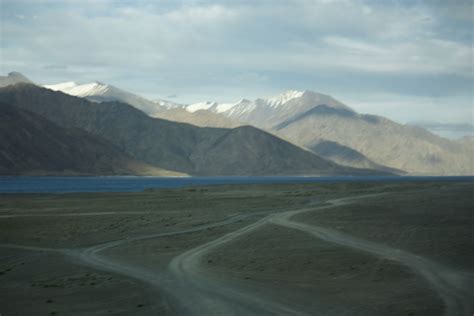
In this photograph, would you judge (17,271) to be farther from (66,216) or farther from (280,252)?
(66,216)

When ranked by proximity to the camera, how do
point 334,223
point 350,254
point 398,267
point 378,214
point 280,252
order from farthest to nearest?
point 378,214
point 334,223
point 280,252
point 350,254
point 398,267

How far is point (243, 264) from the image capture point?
27.8 metres

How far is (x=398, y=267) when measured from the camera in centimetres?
2505

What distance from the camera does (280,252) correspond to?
3072cm

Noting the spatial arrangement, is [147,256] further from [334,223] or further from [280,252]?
A: [334,223]

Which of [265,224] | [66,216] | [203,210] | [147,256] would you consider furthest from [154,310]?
[203,210]

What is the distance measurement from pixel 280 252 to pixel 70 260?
10990mm

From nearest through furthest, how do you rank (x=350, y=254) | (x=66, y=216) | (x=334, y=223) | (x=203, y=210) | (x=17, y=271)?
(x=17, y=271) → (x=350, y=254) → (x=334, y=223) → (x=66, y=216) → (x=203, y=210)

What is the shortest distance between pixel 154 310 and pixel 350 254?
13.2m

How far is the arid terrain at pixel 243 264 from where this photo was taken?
19250mm

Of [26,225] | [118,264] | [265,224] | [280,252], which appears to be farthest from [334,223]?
[26,225]

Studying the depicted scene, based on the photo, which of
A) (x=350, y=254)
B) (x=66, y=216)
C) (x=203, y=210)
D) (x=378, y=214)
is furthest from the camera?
(x=203, y=210)

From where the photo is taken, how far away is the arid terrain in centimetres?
1925

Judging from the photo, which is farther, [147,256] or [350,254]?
[147,256]
